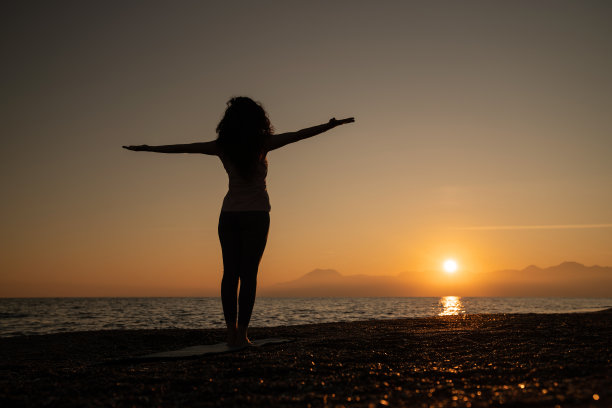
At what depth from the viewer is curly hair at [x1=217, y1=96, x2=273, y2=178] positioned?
566cm

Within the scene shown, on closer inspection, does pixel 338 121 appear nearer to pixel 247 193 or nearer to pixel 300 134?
pixel 300 134

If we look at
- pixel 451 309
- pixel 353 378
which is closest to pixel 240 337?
pixel 353 378

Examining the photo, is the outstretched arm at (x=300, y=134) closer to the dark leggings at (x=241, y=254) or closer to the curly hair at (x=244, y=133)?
the curly hair at (x=244, y=133)

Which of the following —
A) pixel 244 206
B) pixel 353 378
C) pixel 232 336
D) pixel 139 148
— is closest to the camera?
pixel 353 378

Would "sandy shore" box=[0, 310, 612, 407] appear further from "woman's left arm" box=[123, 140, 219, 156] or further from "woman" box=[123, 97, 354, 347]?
Result: "woman's left arm" box=[123, 140, 219, 156]

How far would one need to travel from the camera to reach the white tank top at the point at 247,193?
5.64m

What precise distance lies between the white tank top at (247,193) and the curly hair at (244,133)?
88 mm

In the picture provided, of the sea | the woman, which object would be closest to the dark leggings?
the woman

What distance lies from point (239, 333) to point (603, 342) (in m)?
4.33

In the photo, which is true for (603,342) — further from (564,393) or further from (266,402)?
(266,402)

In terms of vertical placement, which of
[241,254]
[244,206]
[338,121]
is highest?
[338,121]

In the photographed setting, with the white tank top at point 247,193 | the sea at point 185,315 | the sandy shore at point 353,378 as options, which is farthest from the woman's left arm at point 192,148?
the sea at point 185,315

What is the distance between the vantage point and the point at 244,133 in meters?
5.69

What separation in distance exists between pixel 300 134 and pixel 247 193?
39.6 inches
